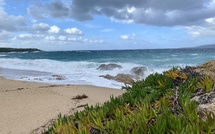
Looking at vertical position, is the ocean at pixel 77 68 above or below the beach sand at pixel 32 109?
below

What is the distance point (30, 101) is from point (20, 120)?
6.37 feet

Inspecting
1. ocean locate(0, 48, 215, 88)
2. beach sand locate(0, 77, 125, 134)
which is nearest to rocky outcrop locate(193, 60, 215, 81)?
beach sand locate(0, 77, 125, 134)

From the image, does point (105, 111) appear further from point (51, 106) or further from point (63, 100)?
point (63, 100)

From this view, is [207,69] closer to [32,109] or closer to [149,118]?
[149,118]

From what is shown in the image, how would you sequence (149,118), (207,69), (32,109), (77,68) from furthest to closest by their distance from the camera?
(77,68) → (32,109) → (207,69) → (149,118)

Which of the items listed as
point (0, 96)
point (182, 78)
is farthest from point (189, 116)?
point (0, 96)

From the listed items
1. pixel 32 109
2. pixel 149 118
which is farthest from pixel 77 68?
pixel 149 118

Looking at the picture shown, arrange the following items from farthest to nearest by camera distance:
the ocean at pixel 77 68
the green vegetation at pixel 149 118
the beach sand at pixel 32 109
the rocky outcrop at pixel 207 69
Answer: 1. the ocean at pixel 77 68
2. the beach sand at pixel 32 109
3. the rocky outcrop at pixel 207 69
4. the green vegetation at pixel 149 118

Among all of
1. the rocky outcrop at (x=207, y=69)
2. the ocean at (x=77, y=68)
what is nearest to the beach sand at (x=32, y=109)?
the rocky outcrop at (x=207, y=69)

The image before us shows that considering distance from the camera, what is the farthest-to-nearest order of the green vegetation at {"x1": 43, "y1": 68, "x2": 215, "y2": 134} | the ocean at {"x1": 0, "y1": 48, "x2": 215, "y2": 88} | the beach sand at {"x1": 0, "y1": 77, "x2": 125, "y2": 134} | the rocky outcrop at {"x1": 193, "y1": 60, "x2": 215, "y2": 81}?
the ocean at {"x1": 0, "y1": 48, "x2": 215, "y2": 88}
the beach sand at {"x1": 0, "y1": 77, "x2": 125, "y2": 134}
the rocky outcrop at {"x1": 193, "y1": 60, "x2": 215, "y2": 81}
the green vegetation at {"x1": 43, "y1": 68, "x2": 215, "y2": 134}

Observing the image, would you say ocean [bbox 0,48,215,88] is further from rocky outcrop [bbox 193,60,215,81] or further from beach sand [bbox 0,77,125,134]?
rocky outcrop [bbox 193,60,215,81]

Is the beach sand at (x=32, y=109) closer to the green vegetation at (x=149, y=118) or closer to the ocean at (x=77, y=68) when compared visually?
the green vegetation at (x=149, y=118)

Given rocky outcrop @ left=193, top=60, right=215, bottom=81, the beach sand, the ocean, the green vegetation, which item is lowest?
the ocean

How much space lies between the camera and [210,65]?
17.5ft
